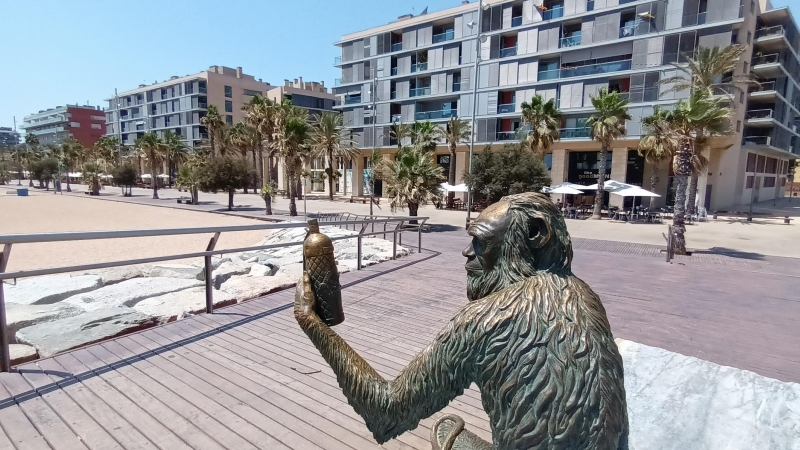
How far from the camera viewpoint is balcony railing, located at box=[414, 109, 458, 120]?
3738 cm

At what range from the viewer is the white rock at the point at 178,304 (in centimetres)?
476

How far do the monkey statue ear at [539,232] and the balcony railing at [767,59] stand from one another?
133 ft

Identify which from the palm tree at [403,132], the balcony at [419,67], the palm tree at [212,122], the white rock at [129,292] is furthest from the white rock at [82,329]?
the palm tree at [212,122]

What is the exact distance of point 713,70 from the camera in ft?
49.9

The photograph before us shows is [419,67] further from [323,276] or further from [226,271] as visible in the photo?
[323,276]

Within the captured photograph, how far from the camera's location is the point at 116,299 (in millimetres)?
5723

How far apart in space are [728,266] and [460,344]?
11581 millimetres

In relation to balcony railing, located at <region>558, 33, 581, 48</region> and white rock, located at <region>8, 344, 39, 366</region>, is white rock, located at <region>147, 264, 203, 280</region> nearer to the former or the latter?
white rock, located at <region>8, 344, 39, 366</region>

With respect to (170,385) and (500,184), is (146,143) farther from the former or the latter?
(170,385)

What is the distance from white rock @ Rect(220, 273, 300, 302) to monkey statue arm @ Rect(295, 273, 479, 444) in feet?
16.1

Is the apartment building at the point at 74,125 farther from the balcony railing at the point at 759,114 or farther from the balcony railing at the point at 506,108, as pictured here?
the balcony railing at the point at 759,114

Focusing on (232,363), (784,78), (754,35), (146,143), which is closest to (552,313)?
(232,363)

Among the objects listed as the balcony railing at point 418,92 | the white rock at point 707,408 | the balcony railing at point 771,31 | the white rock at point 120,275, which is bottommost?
the white rock at point 120,275

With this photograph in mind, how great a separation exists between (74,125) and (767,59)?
12437cm
